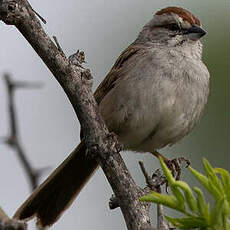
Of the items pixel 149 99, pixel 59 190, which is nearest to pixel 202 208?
pixel 149 99

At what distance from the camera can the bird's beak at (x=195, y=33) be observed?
15.8ft

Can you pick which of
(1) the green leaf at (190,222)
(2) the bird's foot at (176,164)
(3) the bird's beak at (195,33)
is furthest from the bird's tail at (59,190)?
(1) the green leaf at (190,222)

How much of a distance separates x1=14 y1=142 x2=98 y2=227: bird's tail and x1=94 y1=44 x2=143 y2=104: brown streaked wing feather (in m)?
0.47

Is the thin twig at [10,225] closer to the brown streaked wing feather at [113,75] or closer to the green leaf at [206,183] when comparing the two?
the green leaf at [206,183]

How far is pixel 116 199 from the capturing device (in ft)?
8.81

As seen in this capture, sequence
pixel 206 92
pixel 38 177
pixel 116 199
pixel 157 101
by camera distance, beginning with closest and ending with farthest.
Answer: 1. pixel 38 177
2. pixel 116 199
3. pixel 157 101
4. pixel 206 92

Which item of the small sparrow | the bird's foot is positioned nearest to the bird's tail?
the small sparrow

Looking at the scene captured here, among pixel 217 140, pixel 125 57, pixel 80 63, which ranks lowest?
pixel 217 140

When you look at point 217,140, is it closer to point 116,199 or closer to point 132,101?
point 132,101

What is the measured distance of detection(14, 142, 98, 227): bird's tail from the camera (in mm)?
3631

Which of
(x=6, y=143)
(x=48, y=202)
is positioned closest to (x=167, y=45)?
(x=48, y=202)

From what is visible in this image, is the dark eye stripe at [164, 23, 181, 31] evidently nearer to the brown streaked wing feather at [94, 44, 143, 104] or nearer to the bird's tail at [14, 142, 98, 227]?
the brown streaked wing feather at [94, 44, 143, 104]

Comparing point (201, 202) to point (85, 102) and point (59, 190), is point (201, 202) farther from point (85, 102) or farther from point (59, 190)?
point (59, 190)

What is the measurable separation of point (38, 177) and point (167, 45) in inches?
115
